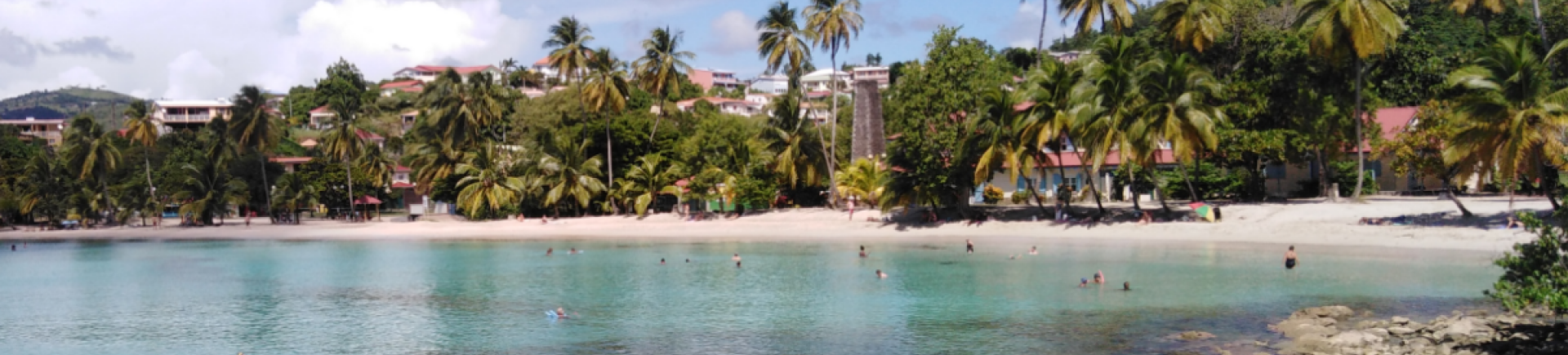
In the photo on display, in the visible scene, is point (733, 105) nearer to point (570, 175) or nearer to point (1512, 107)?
point (570, 175)

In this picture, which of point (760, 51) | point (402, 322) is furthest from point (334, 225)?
point (402, 322)

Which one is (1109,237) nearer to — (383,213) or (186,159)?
(383,213)

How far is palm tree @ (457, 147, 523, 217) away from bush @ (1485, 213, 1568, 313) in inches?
1937

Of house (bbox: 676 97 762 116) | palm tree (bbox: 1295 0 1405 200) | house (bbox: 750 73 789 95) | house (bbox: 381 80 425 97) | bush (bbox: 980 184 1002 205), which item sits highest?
house (bbox: 750 73 789 95)

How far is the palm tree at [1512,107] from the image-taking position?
91.5ft

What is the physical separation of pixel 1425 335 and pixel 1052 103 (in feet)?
72.6

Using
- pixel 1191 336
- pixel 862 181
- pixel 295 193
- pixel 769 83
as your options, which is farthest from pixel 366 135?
pixel 769 83

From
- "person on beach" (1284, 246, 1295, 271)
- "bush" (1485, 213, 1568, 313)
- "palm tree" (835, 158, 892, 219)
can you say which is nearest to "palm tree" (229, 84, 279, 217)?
"palm tree" (835, 158, 892, 219)

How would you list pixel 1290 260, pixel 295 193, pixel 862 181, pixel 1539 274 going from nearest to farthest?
pixel 1539 274, pixel 1290 260, pixel 862 181, pixel 295 193

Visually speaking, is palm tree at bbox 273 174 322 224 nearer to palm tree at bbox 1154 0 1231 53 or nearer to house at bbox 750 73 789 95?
palm tree at bbox 1154 0 1231 53

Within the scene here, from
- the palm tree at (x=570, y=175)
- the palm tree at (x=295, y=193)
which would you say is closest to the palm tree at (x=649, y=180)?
the palm tree at (x=570, y=175)

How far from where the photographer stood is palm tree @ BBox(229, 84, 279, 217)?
67688mm

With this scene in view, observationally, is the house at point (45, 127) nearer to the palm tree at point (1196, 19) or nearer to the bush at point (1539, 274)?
the palm tree at point (1196, 19)

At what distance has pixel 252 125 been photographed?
222ft
